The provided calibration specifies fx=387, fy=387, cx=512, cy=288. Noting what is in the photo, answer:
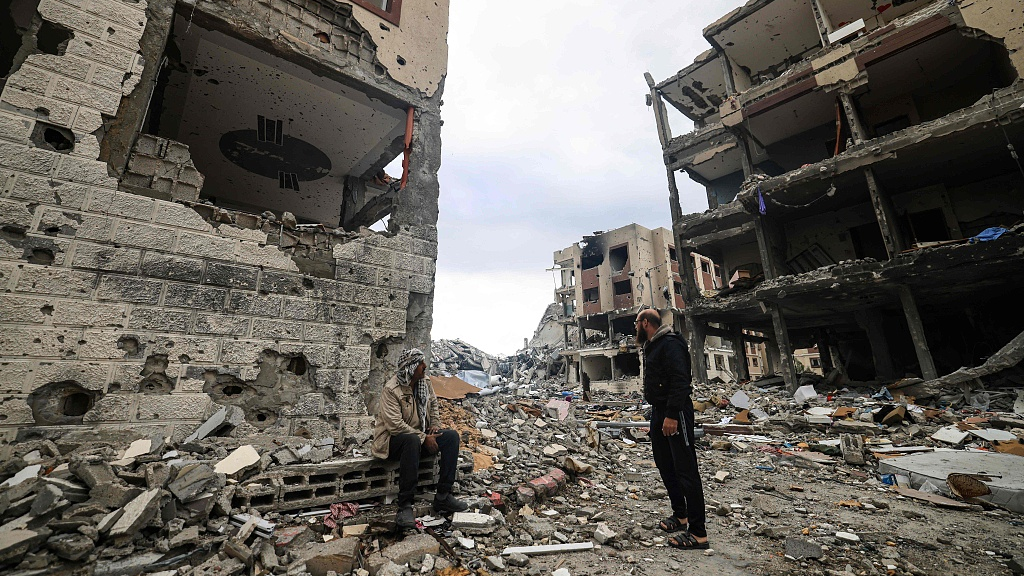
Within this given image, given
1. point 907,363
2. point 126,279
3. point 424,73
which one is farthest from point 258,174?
point 907,363

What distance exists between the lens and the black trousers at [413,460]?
3.22 meters

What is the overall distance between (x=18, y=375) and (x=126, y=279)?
1019 millimetres

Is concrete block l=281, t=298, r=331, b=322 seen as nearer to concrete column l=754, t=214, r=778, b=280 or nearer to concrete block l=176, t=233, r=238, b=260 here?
concrete block l=176, t=233, r=238, b=260

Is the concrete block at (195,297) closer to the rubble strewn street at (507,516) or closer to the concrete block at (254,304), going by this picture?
the concrete block at (254,304)

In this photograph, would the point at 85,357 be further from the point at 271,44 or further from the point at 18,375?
the point at 271,44

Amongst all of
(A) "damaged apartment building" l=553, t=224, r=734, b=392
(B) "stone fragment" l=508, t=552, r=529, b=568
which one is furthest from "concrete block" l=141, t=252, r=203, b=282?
(A) "damaged apartment building" l=553, t=224, r=734, b=392

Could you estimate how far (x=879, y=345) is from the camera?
11.8 metres

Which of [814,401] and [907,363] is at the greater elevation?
[907,363]

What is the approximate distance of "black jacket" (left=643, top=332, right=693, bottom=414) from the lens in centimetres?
308

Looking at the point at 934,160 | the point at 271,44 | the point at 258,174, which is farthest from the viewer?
the point at 934,160

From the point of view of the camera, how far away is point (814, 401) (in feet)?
30.7

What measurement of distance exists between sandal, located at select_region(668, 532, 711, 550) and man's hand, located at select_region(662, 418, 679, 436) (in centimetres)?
75

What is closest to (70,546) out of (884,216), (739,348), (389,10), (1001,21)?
(389,10)

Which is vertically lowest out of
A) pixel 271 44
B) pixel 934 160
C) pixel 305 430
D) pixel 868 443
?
pixel 868 443
